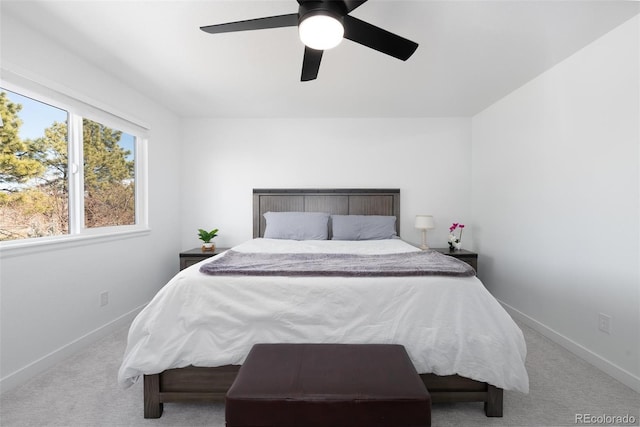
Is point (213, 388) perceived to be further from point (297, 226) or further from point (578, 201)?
point (578, 201)

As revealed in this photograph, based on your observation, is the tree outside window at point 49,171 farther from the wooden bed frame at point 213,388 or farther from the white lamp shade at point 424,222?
the white lamp shade at point 424,222

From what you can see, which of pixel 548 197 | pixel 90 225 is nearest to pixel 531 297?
pixel 548 197

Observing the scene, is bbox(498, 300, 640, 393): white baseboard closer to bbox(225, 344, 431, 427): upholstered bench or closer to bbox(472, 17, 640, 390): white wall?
bbox(472, 17, 640, 390): white wall

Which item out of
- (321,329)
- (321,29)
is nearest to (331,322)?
(321,329)

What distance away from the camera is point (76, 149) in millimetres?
2455

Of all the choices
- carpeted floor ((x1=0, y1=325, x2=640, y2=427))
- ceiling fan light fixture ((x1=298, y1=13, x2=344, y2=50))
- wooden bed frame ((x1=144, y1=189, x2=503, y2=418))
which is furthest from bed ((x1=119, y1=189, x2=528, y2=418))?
ceiling fan light fixture ((x1=298, y1=13, x2=344, y2=50))

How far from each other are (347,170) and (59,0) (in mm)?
3037

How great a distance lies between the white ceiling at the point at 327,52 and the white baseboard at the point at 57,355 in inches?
90.0

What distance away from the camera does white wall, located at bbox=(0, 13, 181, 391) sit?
1922mm

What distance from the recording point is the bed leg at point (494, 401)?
1590 mm

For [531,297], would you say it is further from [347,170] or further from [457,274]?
[347,170]

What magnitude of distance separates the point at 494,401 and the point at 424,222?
2291 millimetres

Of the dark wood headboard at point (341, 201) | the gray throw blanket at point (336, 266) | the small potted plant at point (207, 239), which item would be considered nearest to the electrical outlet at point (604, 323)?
the gray throw blanket at point (336, 266)

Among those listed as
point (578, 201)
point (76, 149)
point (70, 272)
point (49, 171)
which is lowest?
point (70, 272)
